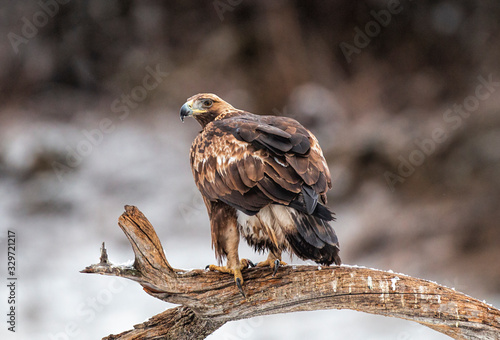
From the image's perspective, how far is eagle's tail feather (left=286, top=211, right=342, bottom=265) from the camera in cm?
294

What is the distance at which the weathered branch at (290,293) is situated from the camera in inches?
121

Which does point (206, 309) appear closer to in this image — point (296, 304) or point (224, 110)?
point (296, 304)

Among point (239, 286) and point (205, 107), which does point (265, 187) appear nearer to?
point (239, 286)

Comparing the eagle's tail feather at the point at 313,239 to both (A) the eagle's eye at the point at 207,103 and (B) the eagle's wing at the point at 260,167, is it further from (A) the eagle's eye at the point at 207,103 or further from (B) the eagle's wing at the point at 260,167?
(A) the eagle's eye at the point at 207,103

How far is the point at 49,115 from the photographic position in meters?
6.72

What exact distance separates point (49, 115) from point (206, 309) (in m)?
4.41
